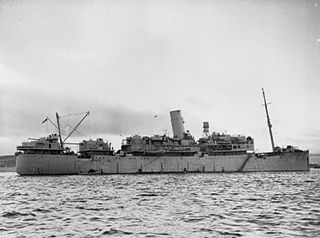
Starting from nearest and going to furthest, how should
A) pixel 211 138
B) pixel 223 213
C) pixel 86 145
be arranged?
1. pixel 223 213
2. pixel 86 145
3. pixel 211 138

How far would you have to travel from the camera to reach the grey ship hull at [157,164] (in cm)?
6912

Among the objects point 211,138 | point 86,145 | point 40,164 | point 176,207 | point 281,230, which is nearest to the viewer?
point 281,230

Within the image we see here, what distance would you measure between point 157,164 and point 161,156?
6.22ft

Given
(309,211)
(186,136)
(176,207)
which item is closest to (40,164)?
(186,136)

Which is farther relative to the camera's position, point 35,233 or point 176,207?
point 176,207

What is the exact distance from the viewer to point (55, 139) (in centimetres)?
7200

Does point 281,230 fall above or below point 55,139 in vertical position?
below

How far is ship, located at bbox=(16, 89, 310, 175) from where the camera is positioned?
69.8 m

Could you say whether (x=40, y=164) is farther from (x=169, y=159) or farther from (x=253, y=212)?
(x=253, y=212)

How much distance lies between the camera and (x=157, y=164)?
76250mm

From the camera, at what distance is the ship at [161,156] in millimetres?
69750

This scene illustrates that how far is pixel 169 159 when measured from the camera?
76625 mm

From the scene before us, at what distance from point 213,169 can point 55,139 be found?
111 ft

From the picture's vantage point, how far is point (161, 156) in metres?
76.4
